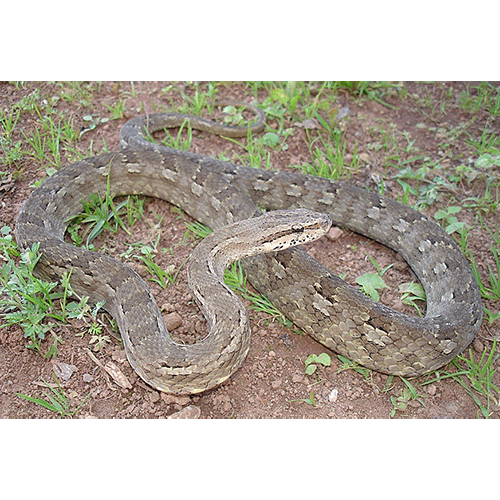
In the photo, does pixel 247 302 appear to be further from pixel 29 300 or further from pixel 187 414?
pixel 29 300

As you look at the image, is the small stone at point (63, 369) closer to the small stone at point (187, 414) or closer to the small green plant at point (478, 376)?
the small stone at point (187, 414)

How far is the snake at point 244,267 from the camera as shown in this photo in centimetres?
469

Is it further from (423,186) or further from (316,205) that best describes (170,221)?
(423,186)

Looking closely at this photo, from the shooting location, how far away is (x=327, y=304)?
4949 millimetres

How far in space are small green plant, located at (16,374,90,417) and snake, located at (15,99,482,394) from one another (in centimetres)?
68

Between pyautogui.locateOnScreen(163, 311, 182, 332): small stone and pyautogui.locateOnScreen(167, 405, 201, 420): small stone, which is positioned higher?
pyautogui.locateOnScreen(163, 311, 182, 332): small stone

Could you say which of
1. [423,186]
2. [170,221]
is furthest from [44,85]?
[423,186]

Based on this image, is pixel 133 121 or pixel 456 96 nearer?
pixel 133 121

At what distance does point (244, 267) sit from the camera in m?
5.68

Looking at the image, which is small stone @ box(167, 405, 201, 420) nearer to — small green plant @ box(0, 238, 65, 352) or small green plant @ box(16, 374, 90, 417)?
small green plant @ box(16, 374, 90, 417)

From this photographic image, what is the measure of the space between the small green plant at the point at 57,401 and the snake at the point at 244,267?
0.68 meters

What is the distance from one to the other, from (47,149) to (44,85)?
4.89 ft

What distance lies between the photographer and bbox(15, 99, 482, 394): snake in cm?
469

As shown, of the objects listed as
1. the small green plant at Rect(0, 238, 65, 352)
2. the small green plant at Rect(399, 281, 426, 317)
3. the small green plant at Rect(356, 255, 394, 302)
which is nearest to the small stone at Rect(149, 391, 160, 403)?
the small green plant at Rect(0, 238, 65, 352)
